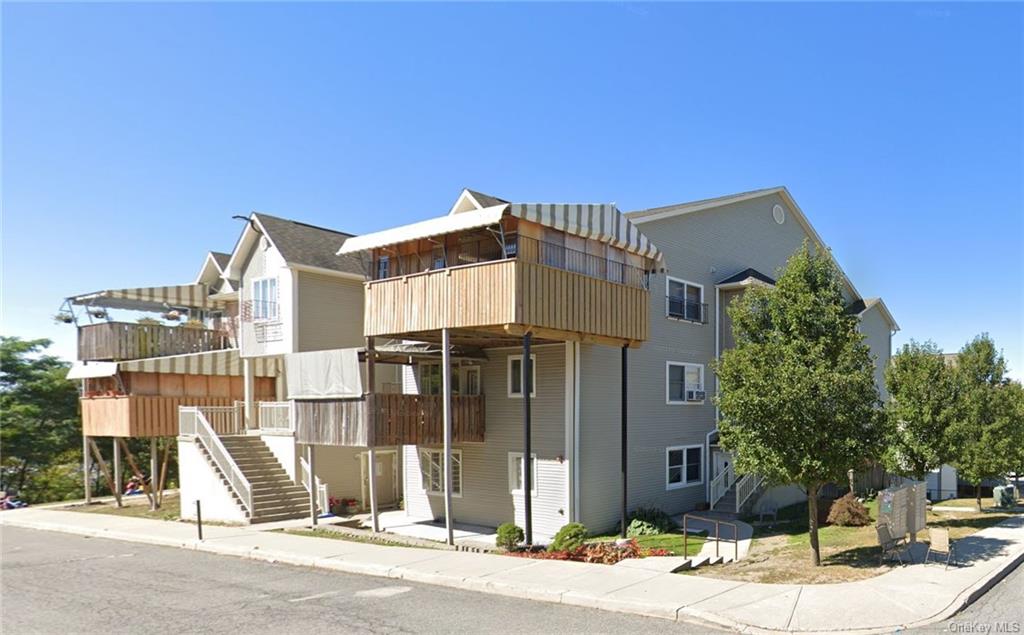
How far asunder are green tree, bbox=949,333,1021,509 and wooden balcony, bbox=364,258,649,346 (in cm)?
903

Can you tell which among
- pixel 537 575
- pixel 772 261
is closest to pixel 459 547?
pixel 537 575

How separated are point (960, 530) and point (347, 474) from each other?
19214 millimetres

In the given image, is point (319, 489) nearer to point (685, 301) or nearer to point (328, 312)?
point (328, 312)

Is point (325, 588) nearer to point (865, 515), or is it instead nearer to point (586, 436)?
point (586, 436)

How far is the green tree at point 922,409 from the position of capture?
779 inches

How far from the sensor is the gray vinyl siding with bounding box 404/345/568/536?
20.6 meters

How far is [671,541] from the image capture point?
61.0 ft

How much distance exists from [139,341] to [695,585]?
81.7 ft

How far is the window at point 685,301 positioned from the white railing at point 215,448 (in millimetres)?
15063

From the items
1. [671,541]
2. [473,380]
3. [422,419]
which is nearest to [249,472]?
[422,419]

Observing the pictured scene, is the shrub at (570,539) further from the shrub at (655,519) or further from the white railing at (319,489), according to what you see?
the white railing at (319,489)

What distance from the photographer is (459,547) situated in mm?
17922

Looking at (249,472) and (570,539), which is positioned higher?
(249,472)

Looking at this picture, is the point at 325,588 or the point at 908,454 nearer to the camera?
the point at 325,588
